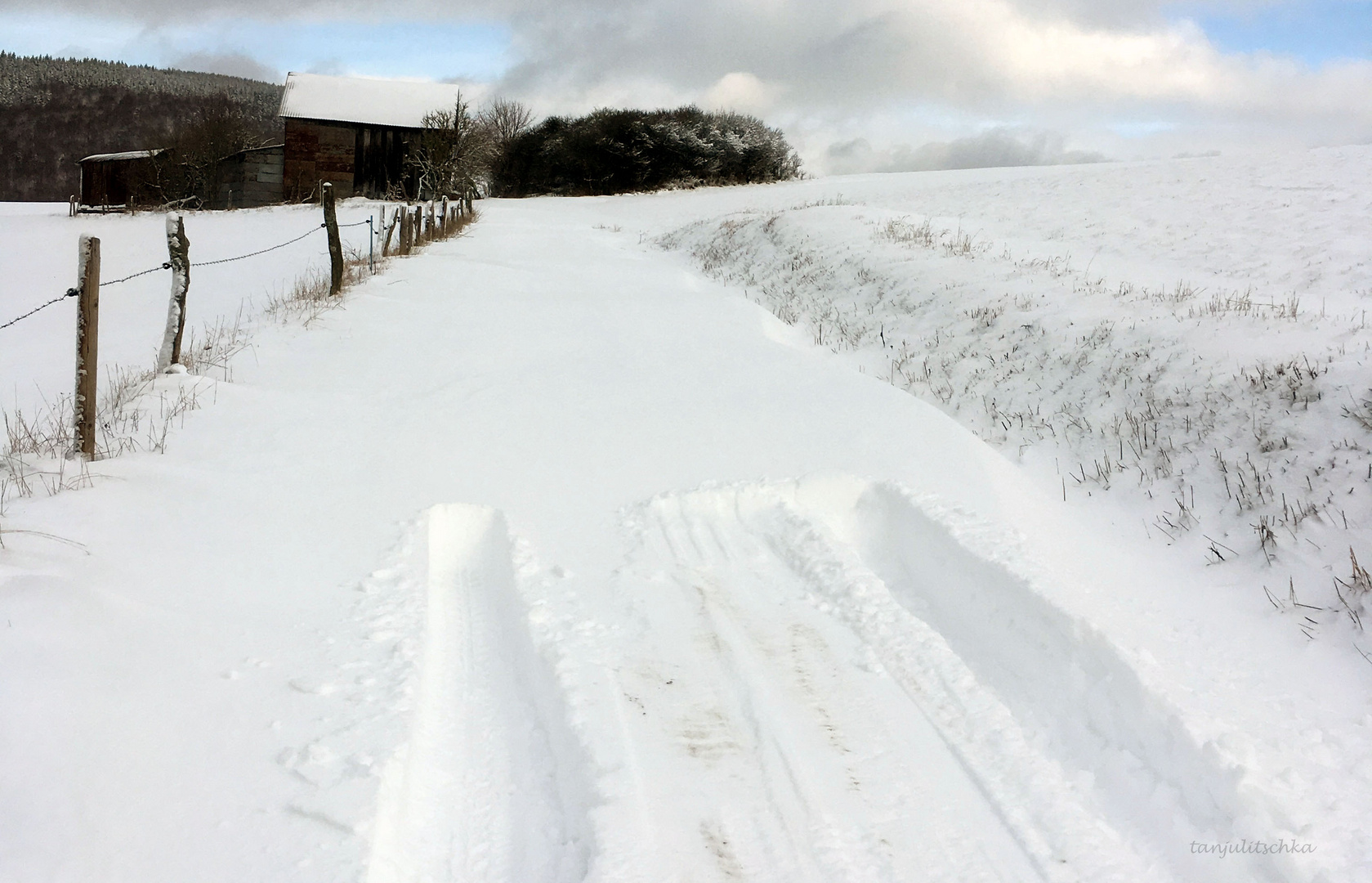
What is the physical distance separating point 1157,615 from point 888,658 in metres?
1.80

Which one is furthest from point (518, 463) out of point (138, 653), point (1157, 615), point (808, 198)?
point (808, 198)

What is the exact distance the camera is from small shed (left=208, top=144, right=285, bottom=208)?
40.6 m

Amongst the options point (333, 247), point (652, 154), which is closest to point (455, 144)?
point (652, 154)

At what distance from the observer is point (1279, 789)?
11.3 feet

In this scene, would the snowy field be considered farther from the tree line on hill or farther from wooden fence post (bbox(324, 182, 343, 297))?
the tree line on hill

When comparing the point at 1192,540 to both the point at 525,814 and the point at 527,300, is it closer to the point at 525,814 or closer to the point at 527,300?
the point at 525,814

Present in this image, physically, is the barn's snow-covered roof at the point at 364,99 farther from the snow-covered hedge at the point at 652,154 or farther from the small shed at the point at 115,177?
the snow-covered hedge at the point at 652,154

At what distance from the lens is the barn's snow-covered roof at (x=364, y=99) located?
39781 mm

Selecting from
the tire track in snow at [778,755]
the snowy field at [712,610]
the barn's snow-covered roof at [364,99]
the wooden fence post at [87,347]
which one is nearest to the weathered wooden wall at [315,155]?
the barn's snow-covered roof at [364,99]

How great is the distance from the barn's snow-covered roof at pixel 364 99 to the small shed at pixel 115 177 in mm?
7615

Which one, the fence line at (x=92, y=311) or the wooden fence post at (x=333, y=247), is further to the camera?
the wooden fence post at (x=333, y=247)

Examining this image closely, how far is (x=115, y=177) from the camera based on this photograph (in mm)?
41969

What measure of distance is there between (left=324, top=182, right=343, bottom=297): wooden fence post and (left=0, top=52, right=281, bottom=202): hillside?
80651 millimetres

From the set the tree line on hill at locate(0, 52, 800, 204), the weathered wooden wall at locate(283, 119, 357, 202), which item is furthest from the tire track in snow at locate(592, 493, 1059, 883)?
the weathered wooden wall at locate(283, 119, 357, 202)
